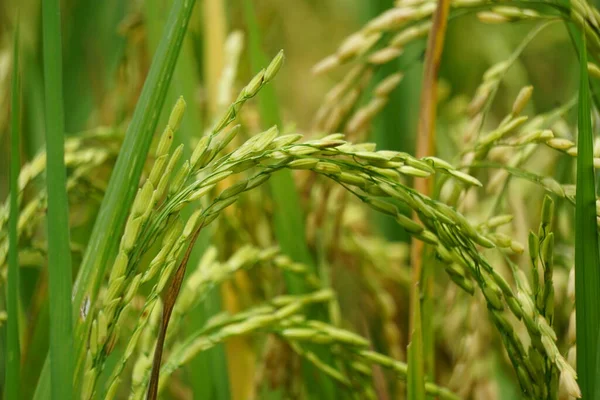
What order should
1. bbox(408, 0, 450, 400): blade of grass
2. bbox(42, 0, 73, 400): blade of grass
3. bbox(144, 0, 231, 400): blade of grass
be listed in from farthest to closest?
bbox(144, 0, 231, 400): blade of grass < bbox(408, 0, 450, 400): blade of grass < bbox(42, 0, 73, 400): blade of grass

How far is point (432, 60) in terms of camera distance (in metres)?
0.61

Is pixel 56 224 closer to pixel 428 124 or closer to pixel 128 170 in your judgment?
pixel 128 170

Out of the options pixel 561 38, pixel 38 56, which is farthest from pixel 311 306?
pixel 561 38

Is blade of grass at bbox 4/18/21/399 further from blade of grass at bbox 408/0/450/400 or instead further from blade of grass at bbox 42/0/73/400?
blade of grass at bbox 408/0/450/400

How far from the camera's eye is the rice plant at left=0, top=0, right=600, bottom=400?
17.8 inches

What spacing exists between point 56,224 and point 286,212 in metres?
0.38

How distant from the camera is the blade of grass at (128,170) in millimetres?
471

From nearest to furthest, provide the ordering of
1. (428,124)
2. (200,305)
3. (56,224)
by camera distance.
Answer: (56,224) → (428,124) → (200,305)

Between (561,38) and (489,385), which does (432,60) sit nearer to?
(489,385)

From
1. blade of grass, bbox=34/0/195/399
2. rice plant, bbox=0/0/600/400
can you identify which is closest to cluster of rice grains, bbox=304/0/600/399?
rice plant, bbox=0/0/600/400

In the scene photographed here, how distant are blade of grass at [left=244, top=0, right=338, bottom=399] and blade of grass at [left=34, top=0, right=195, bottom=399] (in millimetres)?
309

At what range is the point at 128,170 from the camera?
48 cm

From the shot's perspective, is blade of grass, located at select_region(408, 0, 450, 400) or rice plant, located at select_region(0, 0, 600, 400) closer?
rice plant, located at select_region(0, 0, 600, 400)

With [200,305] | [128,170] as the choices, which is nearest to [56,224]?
[128,170]
